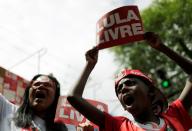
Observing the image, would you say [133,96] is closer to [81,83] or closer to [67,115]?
[81,83]

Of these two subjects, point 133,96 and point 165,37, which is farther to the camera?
point 165,37

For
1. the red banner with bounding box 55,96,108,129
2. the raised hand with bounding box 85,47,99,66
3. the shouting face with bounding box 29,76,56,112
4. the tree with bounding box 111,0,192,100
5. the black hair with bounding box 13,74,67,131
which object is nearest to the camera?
the raised hand with bounding box 85,47,99,66

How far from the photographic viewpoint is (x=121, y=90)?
115 inches

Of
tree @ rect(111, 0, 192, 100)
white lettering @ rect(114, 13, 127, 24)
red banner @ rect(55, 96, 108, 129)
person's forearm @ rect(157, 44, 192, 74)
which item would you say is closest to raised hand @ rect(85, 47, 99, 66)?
white lettering @ rect(114, 13, 127, 24)

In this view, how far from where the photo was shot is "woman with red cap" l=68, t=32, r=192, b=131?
282cm

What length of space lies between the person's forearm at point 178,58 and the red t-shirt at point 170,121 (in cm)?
24

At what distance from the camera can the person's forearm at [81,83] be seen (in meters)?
2.86

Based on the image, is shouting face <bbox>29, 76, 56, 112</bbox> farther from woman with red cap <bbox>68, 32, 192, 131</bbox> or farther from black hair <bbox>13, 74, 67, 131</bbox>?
woman with red cap <bbox>68, 32, 192, 131</bbox>

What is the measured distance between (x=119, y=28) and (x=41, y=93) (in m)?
0.89

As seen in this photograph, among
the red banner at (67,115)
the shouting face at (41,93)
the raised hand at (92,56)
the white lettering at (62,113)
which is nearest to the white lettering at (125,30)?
the raised hand at (92,56)

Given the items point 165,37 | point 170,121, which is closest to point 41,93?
point 170,121

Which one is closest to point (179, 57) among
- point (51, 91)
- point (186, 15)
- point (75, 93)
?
point (75, 93)

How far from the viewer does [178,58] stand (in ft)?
10.0

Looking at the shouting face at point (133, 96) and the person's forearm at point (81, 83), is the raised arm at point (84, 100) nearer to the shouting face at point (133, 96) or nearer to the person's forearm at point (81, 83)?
the person's forearm at point (81, 83)
